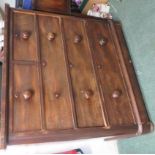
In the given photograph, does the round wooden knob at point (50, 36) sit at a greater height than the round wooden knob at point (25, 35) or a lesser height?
greater

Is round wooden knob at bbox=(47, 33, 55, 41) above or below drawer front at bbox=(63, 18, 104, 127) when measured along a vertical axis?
above

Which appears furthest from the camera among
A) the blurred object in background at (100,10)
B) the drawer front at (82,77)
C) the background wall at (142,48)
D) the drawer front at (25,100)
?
the blurred object in background at (100,10)

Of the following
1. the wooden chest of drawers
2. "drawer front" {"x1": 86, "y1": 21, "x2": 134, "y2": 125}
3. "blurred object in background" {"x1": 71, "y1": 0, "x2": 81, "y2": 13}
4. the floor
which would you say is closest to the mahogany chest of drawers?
the wooden chest of drawers

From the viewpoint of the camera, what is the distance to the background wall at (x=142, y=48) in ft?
5.31

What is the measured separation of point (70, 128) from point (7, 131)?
352 mm

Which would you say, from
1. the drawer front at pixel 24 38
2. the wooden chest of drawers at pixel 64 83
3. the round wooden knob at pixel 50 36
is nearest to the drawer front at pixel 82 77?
the wooden chest of drawers at pixel 64 83

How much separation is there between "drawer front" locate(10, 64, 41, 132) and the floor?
0.42 meters

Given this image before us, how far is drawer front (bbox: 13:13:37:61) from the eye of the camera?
55.4 inches

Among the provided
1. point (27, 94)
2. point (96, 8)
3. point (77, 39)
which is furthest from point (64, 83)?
point (96, 8)

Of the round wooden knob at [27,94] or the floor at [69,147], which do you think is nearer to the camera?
the round wooden knob at [27,94]

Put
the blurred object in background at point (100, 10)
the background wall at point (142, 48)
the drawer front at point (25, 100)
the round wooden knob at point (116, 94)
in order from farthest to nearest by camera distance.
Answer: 1. the blurred object in background at point (100, 10)
2. the background wall at point (142, 48)
3. the round wooden knob at point (116, 94)
4. the drawer front at point (25, 100)

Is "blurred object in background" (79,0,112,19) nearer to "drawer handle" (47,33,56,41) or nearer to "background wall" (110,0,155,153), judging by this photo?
"background wall" (110,0,155,153)

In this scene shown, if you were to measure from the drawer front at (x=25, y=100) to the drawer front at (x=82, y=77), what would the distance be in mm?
250

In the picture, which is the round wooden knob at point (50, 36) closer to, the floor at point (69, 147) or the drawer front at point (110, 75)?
the drawer front at point (110, 75)
